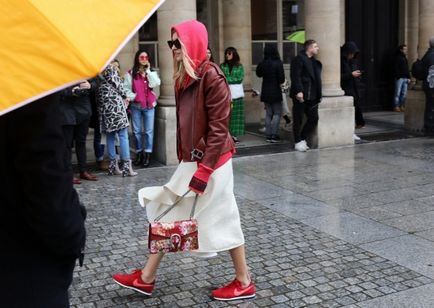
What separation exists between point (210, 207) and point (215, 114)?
2.01 ft

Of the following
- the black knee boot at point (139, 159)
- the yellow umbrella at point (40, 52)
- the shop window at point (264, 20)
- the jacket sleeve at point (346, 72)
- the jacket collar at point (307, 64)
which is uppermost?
the shop window at point (264, 20)

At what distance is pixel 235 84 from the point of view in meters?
10.7

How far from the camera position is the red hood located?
3891 mm

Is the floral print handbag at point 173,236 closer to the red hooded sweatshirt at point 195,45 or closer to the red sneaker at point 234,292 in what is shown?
the red hooded sweatshirt at point 195,45

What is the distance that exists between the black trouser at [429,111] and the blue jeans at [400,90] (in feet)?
12.7

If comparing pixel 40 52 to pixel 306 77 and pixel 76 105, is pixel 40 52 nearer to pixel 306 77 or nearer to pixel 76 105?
pixel 76 105

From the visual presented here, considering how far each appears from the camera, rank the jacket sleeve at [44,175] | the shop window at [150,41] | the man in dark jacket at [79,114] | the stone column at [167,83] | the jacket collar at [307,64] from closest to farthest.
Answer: the jacket sleeve at [44,175] < the man in dark jacket at [79,114] < the stone column at [167,83] < the jacket collar at [307,64] < the shop window at [150,41]

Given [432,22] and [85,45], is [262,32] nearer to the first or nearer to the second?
[432,22]

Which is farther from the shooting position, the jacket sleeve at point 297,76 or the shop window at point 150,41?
the shop window at point 150,41

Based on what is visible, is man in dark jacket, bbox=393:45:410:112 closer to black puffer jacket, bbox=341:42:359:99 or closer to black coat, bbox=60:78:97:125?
black puffer jacket, bbox=341:42:359:99

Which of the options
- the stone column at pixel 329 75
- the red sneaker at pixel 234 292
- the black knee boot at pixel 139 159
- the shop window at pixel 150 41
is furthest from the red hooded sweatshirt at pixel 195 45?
the shop window at pixel 150 41

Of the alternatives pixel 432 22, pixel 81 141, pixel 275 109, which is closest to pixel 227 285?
pixel 81 141

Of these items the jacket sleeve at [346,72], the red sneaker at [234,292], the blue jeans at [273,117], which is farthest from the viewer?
the jacket sleeve at [346,72]

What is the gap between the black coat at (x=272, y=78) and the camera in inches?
420
